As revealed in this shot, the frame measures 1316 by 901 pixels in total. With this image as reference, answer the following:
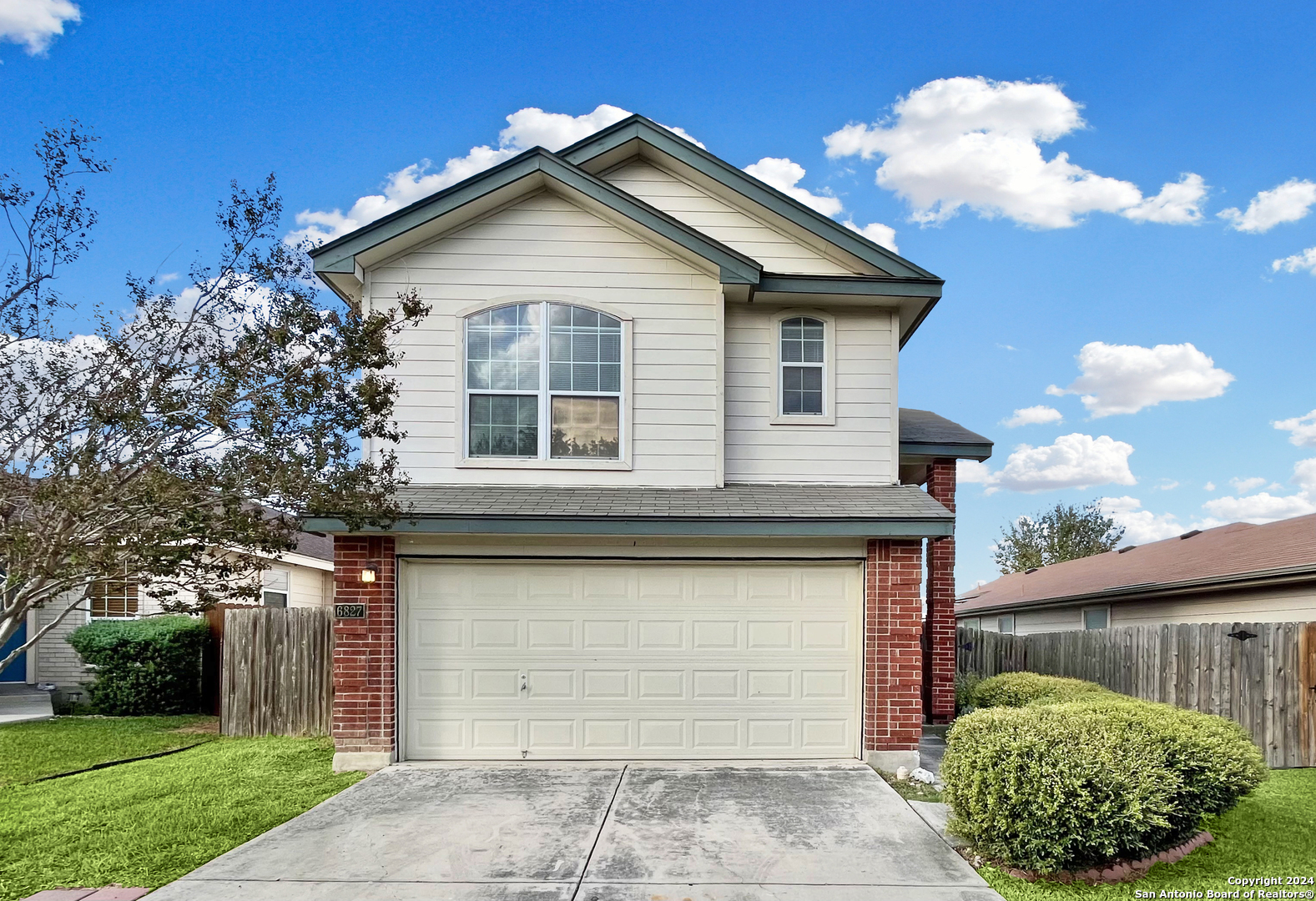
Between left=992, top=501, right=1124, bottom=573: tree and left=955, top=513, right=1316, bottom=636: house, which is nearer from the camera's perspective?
left=955, top=513, right=1316, bottom=636: house

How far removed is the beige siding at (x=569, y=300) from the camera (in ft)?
31.9

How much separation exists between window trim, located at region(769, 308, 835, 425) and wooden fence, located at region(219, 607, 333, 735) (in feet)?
22.6

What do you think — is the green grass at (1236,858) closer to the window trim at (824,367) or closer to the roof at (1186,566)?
the roof at (1186,566)

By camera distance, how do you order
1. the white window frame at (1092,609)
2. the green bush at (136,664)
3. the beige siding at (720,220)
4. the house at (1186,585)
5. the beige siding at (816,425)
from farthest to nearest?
the white window frame at (1092,609) < the green bush at (136,664) < the house at (1186,585) < the beige siding at (720,220) < the beige siding at (816,425)

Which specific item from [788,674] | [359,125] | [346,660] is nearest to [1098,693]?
[788,674]

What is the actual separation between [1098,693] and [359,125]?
1309 centimetres

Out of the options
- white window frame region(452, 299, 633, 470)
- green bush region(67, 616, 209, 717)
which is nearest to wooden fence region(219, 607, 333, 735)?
green bush region(67, 616, 209, 717)

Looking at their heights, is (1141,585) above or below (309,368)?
below

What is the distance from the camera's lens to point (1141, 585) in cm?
1495

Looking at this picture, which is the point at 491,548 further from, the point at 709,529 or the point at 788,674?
the point at 788,674

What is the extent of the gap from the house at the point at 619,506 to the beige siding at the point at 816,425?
30 mm

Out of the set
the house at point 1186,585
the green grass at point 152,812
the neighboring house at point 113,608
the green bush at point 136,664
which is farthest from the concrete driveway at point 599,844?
the neighboring house at point 113,608

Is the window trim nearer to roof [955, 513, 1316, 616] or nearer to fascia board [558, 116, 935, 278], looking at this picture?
fascia board [558, 116, 935, 278]

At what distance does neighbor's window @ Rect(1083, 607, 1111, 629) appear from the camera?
695 inches
